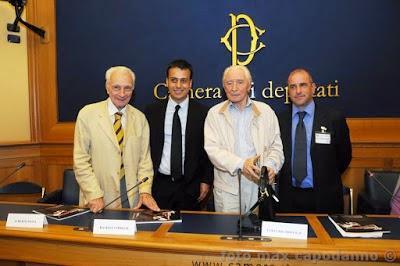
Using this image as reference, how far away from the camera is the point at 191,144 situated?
293 cm

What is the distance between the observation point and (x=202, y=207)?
128 inches

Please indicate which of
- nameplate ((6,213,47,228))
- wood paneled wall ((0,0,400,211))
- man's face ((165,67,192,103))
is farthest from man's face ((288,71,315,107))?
wood paneled wall ((0,0,400,211))

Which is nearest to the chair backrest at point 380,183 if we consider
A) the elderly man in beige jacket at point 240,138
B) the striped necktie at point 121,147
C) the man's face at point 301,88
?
the man's face at point 301,88

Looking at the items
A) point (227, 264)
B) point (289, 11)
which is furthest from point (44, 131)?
point (227, 264)

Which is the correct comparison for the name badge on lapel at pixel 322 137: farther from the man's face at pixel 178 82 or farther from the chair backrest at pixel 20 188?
the chair backrest at pixel 20 188

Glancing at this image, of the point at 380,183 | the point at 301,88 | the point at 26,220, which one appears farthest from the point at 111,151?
the point at 380,183

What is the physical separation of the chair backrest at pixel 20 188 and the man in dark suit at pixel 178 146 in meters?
1.22

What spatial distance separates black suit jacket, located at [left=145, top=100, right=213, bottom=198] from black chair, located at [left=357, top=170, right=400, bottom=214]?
132cm

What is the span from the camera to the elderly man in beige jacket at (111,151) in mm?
2619

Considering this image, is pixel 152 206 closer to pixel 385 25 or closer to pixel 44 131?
pixel 44 131

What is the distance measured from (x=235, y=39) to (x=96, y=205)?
221 cm

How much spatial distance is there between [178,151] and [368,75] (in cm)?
204

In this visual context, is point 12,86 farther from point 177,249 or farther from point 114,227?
point 177,249

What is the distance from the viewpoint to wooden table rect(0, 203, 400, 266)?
1711 mm
